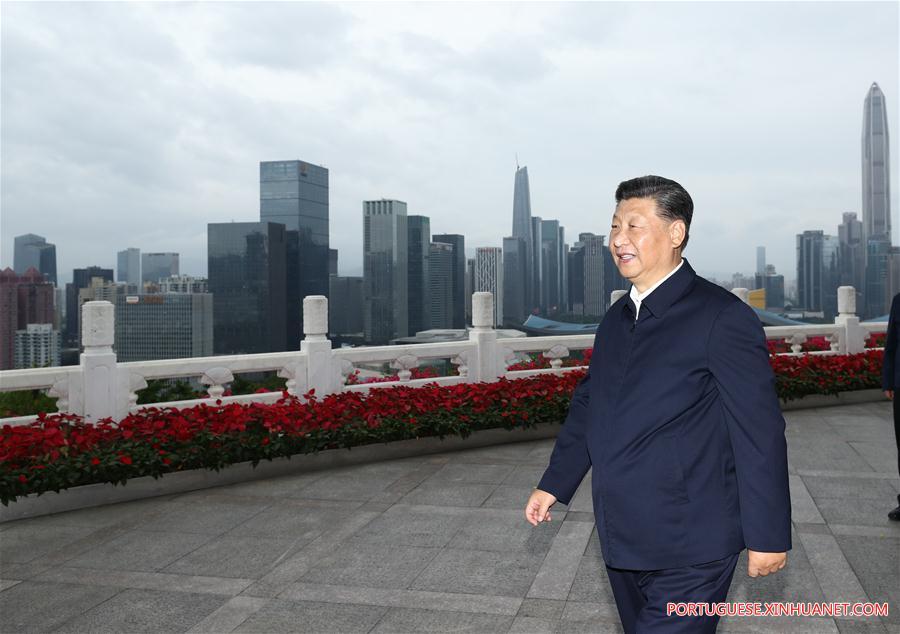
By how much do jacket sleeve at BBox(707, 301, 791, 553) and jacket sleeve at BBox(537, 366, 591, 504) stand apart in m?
0.53

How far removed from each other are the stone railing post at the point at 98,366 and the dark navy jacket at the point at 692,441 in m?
5.92

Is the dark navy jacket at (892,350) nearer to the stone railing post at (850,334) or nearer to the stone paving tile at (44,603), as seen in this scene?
the stone paving tile at (44,603)

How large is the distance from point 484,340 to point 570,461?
684 centimetres

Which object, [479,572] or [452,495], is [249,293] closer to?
[452,495]

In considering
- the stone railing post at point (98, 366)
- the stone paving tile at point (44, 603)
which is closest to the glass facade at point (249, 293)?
the stone railing post at point (98, 366)

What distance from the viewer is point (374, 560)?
15.5ft

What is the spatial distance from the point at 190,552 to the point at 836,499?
4.87 m

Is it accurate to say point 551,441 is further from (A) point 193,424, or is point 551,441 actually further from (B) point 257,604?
(B) point 257,604

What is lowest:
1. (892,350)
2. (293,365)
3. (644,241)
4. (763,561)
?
(763,561)

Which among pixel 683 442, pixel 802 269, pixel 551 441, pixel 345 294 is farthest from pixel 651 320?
pixel 802 269

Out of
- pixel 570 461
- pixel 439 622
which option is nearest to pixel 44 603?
pixel 439 622

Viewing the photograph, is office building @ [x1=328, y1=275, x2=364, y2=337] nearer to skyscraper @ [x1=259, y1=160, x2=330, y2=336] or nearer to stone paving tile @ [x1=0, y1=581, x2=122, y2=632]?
skyscraper @ [x1=259, y1=160, x2=330, y2=336]

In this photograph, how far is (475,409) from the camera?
320 inches

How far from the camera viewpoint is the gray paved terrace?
3.90m
